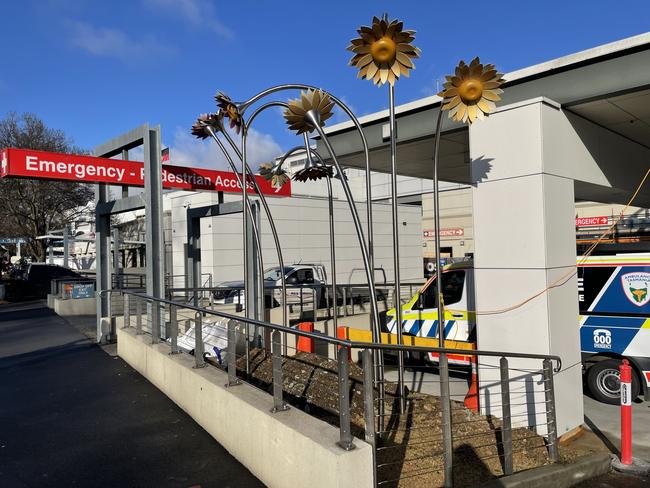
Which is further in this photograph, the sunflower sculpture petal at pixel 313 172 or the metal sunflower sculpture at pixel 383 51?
the sunflower sculpture petal at pixel 313 172

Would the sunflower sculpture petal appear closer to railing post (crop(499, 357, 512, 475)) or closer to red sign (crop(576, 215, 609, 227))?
railing post (crop(499, 357, 512, 475))

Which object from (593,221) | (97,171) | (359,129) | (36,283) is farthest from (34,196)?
(593,221)

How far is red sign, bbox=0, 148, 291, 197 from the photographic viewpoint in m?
9.00

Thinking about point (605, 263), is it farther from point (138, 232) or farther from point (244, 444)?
point (138, 232)

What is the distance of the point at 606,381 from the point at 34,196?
88.5 ft

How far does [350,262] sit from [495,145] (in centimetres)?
2094

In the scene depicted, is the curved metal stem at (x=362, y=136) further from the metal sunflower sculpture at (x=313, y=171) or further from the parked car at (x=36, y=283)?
the parked car at (x=36, y=283)

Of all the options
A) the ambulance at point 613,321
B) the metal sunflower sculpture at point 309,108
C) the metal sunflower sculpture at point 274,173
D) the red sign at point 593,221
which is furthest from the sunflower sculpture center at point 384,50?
the red sign at point 593,221

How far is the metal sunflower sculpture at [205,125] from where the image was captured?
25.8 feet

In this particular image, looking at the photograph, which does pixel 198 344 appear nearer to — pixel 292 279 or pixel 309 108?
pixel 309 108

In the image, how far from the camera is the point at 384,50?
4984 mm

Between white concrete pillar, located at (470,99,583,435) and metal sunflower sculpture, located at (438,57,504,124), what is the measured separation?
743 millimetres

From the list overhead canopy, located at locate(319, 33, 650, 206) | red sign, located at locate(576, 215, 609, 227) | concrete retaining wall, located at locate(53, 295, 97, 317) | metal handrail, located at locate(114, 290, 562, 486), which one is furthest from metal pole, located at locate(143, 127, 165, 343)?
red sign, located at locate(576, 215, 609, 227)

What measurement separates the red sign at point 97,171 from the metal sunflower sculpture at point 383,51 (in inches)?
263
